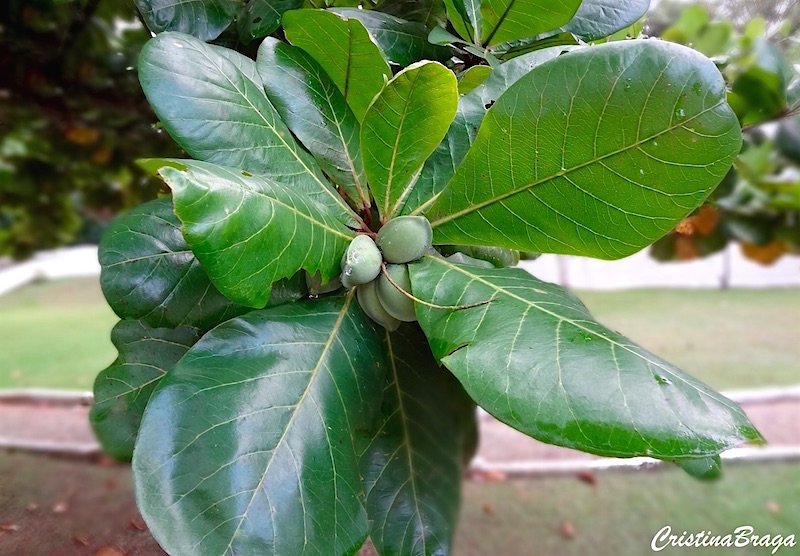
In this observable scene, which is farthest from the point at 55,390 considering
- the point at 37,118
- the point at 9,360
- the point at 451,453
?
the point at 451,453

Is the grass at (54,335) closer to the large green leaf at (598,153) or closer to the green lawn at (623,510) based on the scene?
the green lawn at (623,510)

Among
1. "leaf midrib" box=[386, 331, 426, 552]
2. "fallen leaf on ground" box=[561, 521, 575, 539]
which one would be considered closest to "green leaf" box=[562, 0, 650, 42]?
"leaf midrib" box=[386, 331, 426, 552]

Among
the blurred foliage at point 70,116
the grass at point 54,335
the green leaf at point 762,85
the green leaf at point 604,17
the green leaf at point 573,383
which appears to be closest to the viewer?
the green leaf at point 573,383

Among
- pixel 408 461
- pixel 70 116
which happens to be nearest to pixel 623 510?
pixel 408 461

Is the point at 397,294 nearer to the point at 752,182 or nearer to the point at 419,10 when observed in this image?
the point at 419,10

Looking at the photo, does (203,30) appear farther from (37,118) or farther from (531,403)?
(37,118)

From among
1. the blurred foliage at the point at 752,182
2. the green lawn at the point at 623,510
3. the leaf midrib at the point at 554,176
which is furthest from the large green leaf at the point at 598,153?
the green lawn at the point at 623,510
